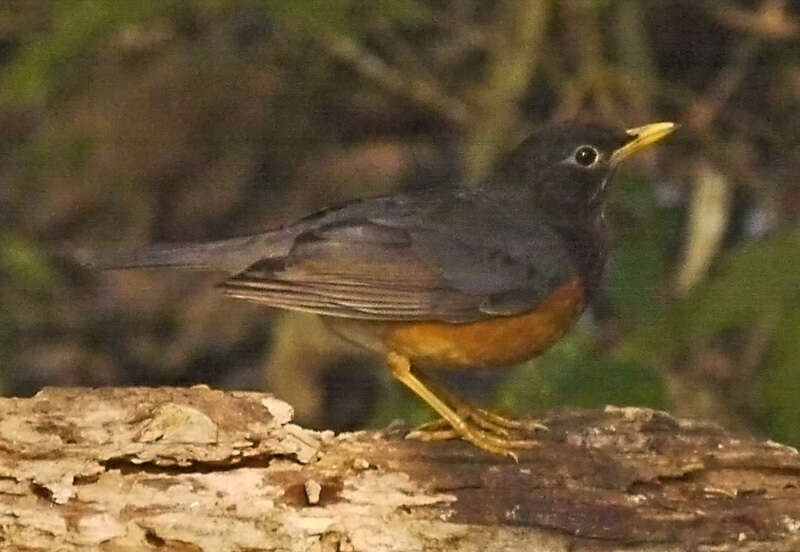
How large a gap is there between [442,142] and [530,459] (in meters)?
4.37

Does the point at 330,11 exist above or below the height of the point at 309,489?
above

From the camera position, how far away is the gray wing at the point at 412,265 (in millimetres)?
3752

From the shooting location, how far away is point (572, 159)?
441 cm

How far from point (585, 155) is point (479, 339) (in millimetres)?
856

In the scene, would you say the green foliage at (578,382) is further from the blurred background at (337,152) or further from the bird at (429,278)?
the bird at (429,278)

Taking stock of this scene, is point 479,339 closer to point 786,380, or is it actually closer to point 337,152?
point 786,380

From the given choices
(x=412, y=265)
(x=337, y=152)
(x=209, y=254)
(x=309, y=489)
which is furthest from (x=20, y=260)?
(x=337, y=152)

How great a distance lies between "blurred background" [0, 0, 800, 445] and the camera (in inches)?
197

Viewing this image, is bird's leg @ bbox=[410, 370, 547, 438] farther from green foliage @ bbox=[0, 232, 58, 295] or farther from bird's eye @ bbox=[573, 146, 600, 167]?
green foliage @ bbox=[0, 232, 58, 295]

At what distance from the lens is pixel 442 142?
778 cm

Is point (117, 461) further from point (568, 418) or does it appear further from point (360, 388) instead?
point (360, 388)

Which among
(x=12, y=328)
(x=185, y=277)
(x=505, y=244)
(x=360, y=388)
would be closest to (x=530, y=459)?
(x=505, y=244)

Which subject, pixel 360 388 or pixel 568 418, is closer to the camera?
pixel 568 418

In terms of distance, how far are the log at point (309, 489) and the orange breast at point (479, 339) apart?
0.40 metres
